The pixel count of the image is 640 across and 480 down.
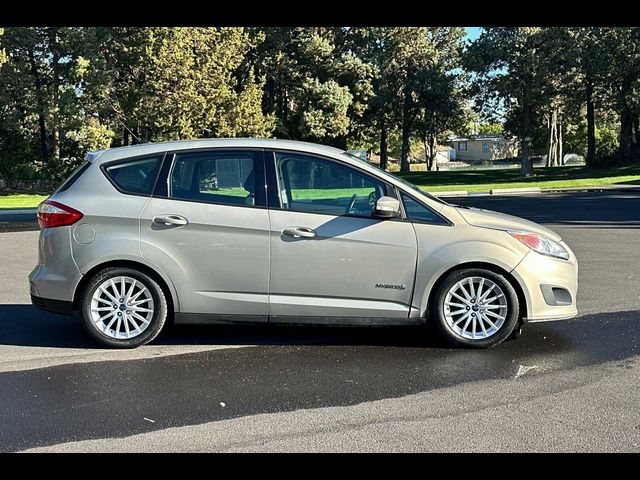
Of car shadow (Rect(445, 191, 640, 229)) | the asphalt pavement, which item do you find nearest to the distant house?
car shadow (Rect(445, 191, 640, 229))

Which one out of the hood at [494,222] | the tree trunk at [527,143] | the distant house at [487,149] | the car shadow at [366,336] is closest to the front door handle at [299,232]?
the car shadow at [366,336]

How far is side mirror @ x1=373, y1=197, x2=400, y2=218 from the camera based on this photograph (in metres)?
5.55

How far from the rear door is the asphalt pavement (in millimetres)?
428

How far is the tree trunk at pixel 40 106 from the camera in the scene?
3597cm

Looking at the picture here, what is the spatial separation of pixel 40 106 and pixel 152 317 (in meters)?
33.8

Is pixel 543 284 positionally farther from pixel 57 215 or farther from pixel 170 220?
pixel 57 215

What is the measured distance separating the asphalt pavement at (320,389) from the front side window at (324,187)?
1.19 m

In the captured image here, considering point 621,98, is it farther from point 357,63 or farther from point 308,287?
point 308,287

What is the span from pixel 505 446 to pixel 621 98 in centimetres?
4644

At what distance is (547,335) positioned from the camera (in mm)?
6090

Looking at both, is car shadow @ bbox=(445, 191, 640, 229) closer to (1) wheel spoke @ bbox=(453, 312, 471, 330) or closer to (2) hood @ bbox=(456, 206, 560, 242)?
(2) hood @ bbox=(456, 206, 560, 242)

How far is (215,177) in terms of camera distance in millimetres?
5867

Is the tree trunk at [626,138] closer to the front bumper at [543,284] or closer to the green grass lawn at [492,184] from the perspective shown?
the green grass lawn at [492,184]
